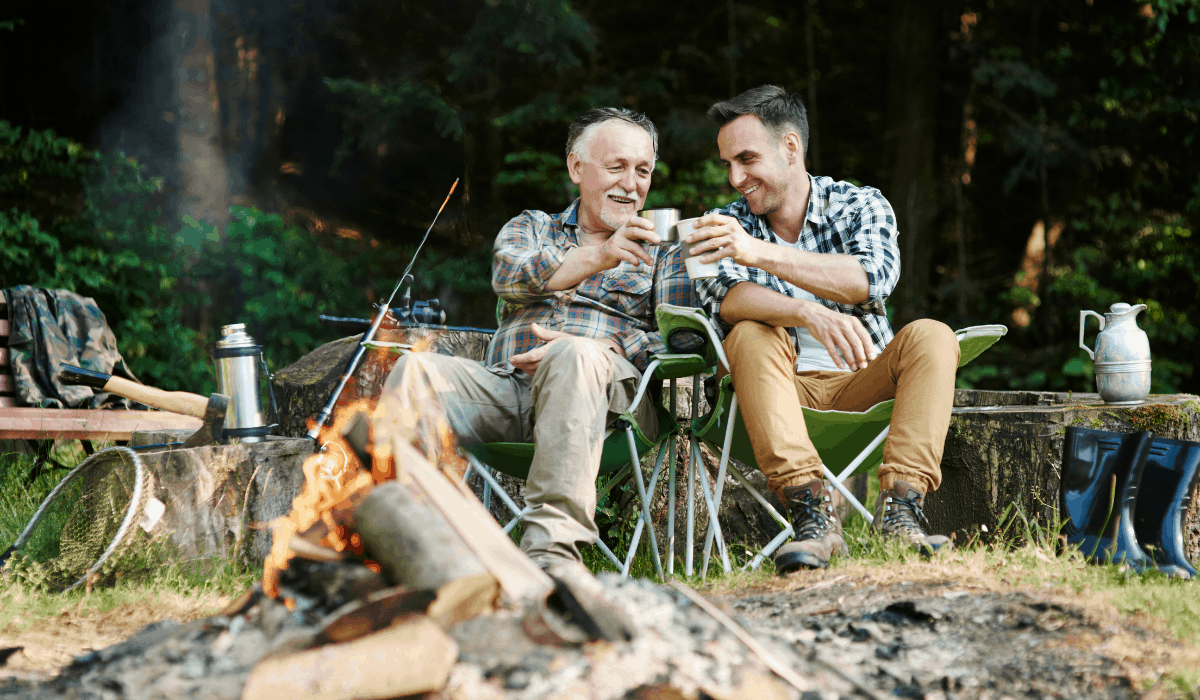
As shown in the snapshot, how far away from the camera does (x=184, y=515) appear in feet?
7.50

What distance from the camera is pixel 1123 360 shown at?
2.44m

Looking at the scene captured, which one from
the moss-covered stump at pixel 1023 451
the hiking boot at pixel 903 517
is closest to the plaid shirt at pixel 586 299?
the hiking boot at pixel 903 517

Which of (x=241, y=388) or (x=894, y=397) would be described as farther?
(x=241, y=388)

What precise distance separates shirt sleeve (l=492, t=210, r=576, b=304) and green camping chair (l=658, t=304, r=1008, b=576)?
13.9 inches

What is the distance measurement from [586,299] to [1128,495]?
Answer: 1439 millimetres

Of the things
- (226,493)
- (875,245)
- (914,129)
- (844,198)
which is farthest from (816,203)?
(914,129)

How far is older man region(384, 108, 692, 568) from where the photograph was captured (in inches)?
76.9

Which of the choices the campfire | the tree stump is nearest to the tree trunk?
the tree stump

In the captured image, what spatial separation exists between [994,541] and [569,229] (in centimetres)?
148

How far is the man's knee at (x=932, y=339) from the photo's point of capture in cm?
214

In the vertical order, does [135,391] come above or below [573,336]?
below

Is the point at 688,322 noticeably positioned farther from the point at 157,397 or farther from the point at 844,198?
the point at 157,397

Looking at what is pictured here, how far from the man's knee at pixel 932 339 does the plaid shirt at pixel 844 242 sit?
17 centimetres

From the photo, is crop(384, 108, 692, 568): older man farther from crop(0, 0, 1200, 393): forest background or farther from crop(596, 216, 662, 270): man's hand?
crop(0, 0, 1200, 393): forest background
